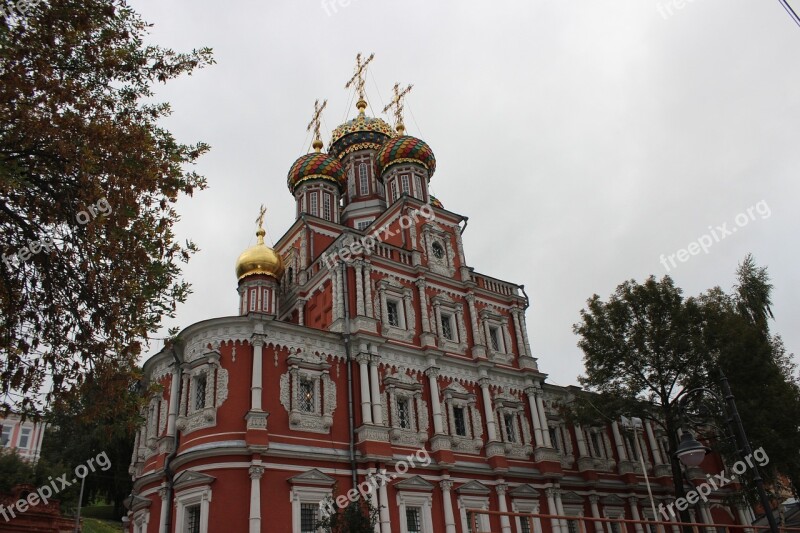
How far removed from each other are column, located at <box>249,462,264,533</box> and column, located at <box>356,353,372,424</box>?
13.2ft

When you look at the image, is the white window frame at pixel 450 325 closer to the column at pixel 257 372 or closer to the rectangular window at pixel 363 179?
the column at pixel 257 372

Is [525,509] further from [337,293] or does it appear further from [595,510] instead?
[337,293]

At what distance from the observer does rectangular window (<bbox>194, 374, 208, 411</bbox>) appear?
2033cm

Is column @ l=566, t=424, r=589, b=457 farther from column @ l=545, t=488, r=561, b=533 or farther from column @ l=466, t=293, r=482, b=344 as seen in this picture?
column @ l=466, t=293, r=482, b=344

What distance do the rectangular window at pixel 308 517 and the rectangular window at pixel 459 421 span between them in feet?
22.4

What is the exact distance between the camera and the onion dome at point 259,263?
28.3 meters

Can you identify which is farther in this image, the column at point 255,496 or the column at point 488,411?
the column at point 488,411

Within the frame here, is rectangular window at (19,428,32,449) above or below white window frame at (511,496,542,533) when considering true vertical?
above

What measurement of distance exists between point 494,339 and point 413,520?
9.27 meters

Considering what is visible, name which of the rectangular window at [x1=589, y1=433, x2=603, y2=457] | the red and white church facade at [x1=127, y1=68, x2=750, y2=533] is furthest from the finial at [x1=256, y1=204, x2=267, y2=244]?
the rectangular window at [x1=589, y1=433, x2=603, y2=457]

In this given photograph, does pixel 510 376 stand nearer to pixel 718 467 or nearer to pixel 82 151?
pixel 718 467

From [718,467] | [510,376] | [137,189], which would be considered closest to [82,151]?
[137,189]

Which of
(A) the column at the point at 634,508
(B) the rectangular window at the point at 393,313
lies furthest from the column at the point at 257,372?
(A) the column at the point at 634,508

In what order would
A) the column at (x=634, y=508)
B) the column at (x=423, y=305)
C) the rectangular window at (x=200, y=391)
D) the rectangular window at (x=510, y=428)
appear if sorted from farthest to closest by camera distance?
the column at (x=634, y=508) < the rectangular window at (x=510, y=428) < the column at (x=423, y=305) < the rectangular window at (x=200, y=391)
